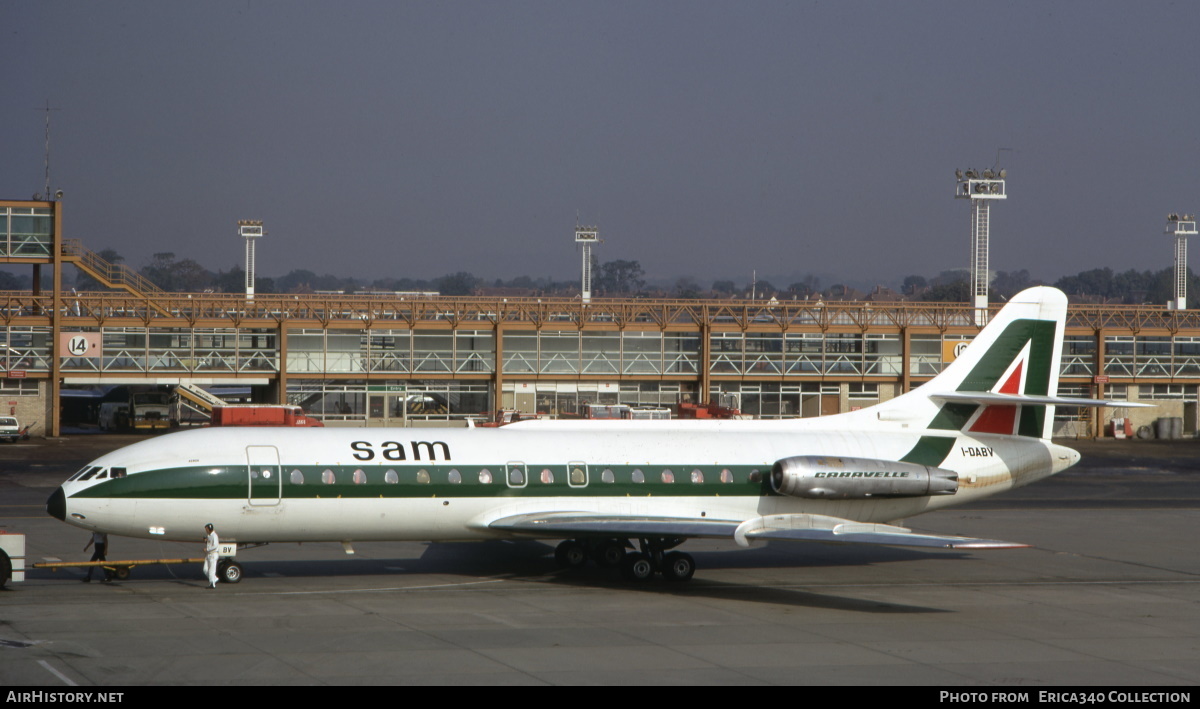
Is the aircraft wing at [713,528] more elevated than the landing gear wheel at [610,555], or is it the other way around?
the aircraft wing at [713,528]

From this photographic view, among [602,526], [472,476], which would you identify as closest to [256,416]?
[472,476]

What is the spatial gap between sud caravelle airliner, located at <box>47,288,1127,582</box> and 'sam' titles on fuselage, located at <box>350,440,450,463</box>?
4 cm

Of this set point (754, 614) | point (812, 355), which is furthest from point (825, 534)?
point (812, 355)

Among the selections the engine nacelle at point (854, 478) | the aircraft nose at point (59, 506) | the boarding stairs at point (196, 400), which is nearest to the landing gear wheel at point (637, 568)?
the engine nacelle at point (854, 478)

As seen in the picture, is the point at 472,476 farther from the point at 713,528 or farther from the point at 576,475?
the point at 713,528

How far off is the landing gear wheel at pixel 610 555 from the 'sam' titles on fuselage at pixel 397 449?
439 cm

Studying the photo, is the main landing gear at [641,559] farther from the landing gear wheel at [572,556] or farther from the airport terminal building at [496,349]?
the airport terminal building at [496,349]

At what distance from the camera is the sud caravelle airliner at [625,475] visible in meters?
25.1

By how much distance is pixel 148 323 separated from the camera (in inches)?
2712

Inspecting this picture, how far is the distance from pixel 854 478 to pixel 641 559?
5362 millimetres

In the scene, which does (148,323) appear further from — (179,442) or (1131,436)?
(1131,436)

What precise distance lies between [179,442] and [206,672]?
904 centimetres

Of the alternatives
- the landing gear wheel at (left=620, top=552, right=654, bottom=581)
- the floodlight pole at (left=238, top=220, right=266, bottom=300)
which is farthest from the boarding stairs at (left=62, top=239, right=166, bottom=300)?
the landing gear wheel at (left=620, top=552, right=654, bottom=581)

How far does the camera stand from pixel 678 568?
27016 millimetres
